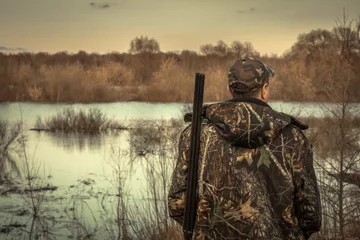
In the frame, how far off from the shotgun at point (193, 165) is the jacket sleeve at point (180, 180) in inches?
1.8

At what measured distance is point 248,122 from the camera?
177 cm

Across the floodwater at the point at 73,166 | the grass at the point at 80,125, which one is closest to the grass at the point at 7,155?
the floodwater at the point at 73,166

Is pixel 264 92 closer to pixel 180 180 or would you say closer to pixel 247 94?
pixel 247 94

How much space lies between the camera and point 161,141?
1231cm

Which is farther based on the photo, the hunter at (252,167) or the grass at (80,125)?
the grass at (80,125)

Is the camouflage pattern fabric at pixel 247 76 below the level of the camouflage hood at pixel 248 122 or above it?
above

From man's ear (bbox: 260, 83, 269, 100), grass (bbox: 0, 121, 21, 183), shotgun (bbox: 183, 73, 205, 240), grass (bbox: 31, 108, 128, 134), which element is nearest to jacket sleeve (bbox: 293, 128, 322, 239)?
man's ear (bbox: 260, 83, 269, 100)

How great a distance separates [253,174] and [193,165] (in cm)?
24

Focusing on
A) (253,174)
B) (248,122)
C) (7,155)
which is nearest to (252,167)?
(253,174)

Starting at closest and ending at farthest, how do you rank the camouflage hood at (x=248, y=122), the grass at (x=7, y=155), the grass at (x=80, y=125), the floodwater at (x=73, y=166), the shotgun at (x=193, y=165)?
1. the camouflage hood at (x=248, y=122)
2. the shotgun at (x=193, y=165)
3. the floodwater at (x=73, y=166)
4. the grass at (x=7, y=155)
5. the grass at (x=80, y=125)

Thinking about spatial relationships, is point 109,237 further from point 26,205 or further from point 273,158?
point 273,158

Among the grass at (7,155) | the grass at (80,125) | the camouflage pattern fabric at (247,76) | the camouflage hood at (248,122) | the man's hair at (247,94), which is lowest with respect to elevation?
the grass at (7,155)

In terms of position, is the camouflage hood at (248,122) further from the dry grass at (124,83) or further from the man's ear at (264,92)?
the dry grass at (124,83)

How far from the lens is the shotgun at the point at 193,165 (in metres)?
1.86
